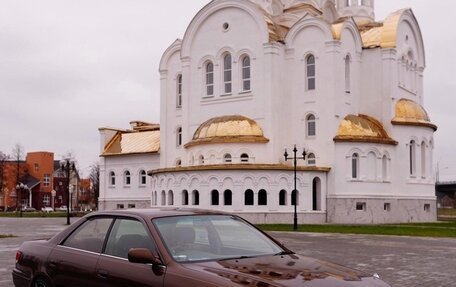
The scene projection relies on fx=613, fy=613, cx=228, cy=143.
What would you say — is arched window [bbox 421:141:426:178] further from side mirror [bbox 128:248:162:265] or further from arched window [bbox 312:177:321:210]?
side mirror [bbox 128:248:162:265]

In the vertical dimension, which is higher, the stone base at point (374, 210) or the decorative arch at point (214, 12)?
the decorative arch at point (214, 12)

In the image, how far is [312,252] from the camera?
1886cm

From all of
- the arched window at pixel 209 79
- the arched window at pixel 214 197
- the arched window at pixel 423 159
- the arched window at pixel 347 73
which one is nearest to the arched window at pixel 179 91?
the arched window at pixel 209 79

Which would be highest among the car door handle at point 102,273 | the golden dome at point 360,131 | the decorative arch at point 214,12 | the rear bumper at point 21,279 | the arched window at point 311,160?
the decorative arch at point 214,12

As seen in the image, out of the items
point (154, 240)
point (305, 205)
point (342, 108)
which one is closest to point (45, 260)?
point (154, 240)

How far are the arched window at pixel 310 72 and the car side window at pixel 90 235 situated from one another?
36.8 meters

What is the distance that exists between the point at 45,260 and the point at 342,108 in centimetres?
3657

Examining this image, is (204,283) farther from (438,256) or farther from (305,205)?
(305,205)

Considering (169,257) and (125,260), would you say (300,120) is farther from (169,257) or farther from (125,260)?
(169,257)

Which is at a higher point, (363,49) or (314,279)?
(363,49)

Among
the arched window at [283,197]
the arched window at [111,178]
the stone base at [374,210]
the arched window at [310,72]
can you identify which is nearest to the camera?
the arched window at [283,197]

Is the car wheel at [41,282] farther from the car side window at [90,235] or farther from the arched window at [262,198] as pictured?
the arched window at [262,198]

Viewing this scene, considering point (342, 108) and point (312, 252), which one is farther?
point (342, 108)

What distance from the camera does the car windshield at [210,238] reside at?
21.3 feet
